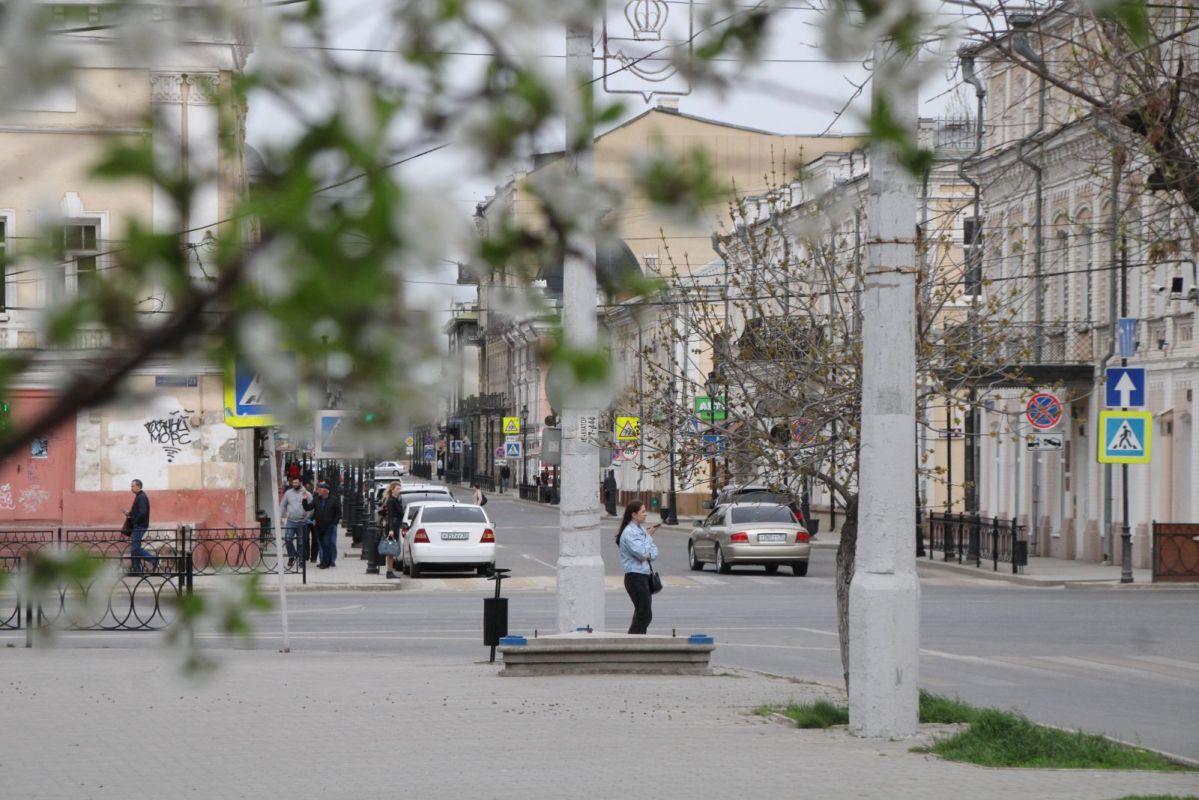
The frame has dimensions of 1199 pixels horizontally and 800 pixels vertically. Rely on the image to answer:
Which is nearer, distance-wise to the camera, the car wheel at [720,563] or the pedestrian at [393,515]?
the car wheel at [720,563]

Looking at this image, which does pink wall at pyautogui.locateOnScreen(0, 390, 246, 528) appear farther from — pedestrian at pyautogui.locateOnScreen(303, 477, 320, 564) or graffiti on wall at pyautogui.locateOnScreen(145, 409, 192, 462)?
pedestrian at pyautogui.locateOnScreen(303, 477, 320, 564)

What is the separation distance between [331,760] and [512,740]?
1.38 meters

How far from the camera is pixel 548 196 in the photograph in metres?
2.91

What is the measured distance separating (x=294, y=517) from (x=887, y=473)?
28.0 meters

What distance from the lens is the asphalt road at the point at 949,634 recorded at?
17172 millimetres

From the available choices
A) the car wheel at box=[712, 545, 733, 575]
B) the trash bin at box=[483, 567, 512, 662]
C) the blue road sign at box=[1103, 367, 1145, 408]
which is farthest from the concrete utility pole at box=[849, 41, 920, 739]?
the car wheel at box=[712, 545, 733, 575]

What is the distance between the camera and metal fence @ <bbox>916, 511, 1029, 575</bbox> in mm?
39531

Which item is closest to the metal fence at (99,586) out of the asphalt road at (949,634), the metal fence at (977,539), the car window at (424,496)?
the asphalt road at (949,634)

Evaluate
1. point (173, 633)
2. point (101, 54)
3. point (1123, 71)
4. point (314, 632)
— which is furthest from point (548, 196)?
point (314, 632)

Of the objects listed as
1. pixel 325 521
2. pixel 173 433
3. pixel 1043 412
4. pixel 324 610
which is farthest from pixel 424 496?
pixel 324 610

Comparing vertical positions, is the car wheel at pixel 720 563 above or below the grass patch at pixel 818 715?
below

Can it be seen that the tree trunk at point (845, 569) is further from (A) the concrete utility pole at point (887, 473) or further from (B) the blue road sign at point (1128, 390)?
(B) the blue road sign at point (1128, 390)

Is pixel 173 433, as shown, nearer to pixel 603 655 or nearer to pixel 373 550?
pixel 373 550

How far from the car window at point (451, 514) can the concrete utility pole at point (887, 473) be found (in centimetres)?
2594
